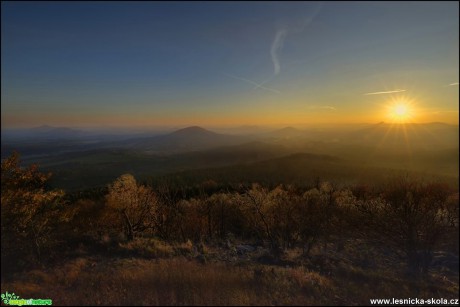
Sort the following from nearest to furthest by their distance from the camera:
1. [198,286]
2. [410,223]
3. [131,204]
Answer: [198,286] < [410,223] < [131,204]

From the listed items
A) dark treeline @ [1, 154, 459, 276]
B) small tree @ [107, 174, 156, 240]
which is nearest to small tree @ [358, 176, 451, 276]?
dark treeline @ [1, 154, 459, 276]

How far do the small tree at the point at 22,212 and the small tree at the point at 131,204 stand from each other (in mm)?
5410

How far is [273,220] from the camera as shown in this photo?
29.3m

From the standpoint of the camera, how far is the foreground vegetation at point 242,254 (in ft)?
40.5

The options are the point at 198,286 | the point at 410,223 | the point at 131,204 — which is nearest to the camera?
the point at 198,286

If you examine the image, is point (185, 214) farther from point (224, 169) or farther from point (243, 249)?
point (224, 169)

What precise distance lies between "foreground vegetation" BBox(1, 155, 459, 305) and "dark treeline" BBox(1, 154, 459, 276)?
0.10m

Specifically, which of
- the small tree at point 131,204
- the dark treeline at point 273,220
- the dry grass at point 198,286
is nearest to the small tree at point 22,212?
the dark treeline at point 273,220

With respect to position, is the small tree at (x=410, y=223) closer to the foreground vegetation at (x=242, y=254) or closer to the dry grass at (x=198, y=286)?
the foreground vegetation at (x=242, y=254)

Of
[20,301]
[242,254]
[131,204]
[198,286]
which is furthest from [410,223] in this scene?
[131,204]

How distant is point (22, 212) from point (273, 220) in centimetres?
2112

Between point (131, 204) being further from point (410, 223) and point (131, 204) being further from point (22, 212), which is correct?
point (410, 223)

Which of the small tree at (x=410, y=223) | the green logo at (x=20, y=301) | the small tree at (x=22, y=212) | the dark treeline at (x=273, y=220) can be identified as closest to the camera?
the green logo at (x=20, y=301)

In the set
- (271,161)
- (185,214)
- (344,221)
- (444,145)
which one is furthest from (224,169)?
(444,145)
